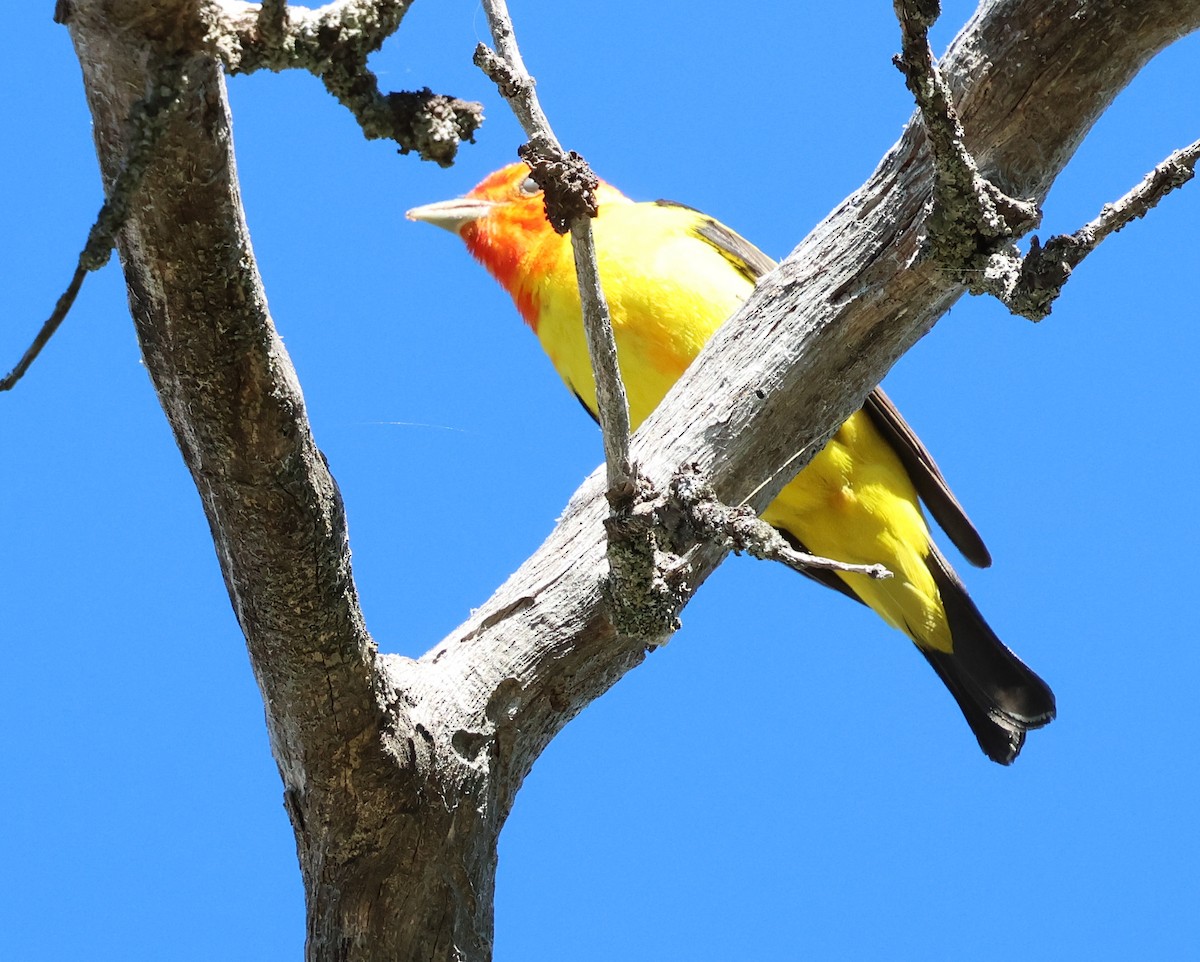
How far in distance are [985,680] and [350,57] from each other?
3470 mm

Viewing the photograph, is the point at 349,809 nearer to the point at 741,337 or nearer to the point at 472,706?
the point at 472,706

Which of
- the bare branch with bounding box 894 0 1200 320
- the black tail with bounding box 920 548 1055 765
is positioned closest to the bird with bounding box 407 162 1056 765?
the black tail with bounding box 920 548 1055 765

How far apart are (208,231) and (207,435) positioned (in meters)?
0.44

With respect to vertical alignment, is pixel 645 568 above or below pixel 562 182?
below

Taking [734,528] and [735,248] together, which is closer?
[734,528]

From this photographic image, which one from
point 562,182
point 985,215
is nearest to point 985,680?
point 985,215

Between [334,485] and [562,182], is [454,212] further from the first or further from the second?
[562,182]

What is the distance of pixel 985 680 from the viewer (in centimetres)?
455

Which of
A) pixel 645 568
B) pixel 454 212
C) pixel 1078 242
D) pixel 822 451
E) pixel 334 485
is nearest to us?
pixel 1078 242

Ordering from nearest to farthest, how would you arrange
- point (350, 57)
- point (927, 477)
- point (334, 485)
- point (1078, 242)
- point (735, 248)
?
point (350, 57) < point (1078, 242) < point (334, 485) < point (927, 477) < point (735, 248)

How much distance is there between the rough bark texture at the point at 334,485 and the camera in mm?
2123

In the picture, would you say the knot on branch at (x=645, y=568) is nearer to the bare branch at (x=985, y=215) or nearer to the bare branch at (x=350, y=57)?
the bare branch at (x=985, y=215)

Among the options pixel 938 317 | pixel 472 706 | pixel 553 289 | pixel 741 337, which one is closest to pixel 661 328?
pixel 553 289

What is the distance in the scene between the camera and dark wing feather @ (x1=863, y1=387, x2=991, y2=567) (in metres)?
4.43
